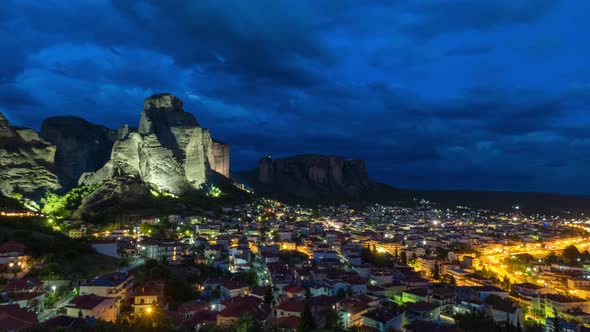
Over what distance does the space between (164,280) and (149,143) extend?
210ft

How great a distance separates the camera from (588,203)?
550 ft

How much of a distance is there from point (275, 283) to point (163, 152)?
64645 mm

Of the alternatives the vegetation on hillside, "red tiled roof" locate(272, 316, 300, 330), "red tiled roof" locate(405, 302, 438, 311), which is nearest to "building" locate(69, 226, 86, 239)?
the vegetation on hillside

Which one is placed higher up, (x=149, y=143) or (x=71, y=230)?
(x=149, y=143)

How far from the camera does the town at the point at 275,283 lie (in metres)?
23.8

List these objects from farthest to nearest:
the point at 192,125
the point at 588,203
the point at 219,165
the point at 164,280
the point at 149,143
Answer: the point at 588,203 → the point at 219,165 → the point at 192,125 → the point at 149,143 → the point at 164,280

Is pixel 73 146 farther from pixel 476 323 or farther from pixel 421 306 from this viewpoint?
pixel 476 323

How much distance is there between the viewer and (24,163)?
76.8 metres

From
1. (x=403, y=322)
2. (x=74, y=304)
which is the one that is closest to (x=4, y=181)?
(x=74, y=304)

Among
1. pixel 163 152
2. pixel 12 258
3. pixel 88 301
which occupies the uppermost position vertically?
pixel 163 152

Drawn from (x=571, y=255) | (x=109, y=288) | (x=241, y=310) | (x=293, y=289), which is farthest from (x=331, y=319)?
(x=571, y=255)

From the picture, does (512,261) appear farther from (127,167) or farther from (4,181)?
(4,181)

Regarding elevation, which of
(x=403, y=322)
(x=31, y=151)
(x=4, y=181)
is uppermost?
(x=31, y=151)

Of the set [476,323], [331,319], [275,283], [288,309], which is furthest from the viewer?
[275,283]
